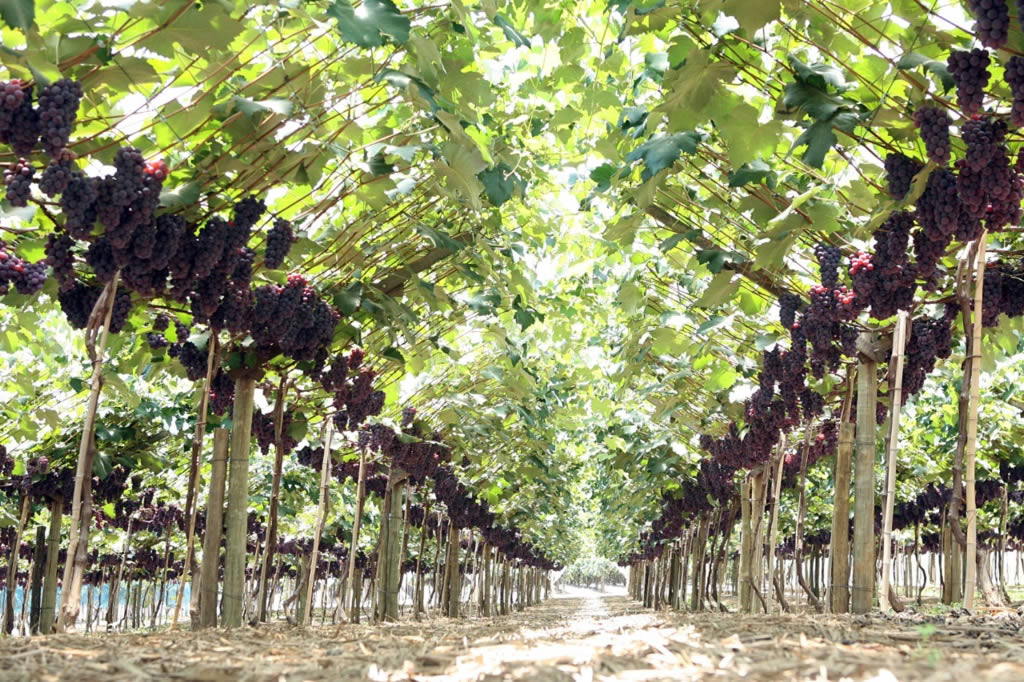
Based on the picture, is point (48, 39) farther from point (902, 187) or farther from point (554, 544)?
point (554, 544)

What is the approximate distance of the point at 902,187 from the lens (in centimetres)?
384

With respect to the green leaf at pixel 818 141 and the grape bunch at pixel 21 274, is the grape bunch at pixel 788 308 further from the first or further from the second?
the grape bunch at pixel 21 274

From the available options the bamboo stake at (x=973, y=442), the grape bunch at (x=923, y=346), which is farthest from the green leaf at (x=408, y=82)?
the grape bunch at (x=923, y=346)

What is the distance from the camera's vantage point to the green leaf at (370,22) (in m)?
3.05

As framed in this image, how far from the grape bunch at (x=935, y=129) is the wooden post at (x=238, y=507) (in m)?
4.35

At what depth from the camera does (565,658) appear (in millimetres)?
2908

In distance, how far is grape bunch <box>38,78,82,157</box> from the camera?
9.96 ft

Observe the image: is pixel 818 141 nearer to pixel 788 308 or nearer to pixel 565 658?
pixel 788 308

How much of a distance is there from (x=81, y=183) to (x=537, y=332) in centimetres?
824

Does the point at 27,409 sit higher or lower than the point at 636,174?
lower

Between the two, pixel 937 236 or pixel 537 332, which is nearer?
pixel 937 236

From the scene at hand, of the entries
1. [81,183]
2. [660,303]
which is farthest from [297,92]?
[660,303]

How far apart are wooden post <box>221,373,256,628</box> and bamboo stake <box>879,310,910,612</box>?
3844 mm

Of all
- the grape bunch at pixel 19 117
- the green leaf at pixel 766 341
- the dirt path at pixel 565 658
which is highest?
the grape bunch at pixel 19 117
